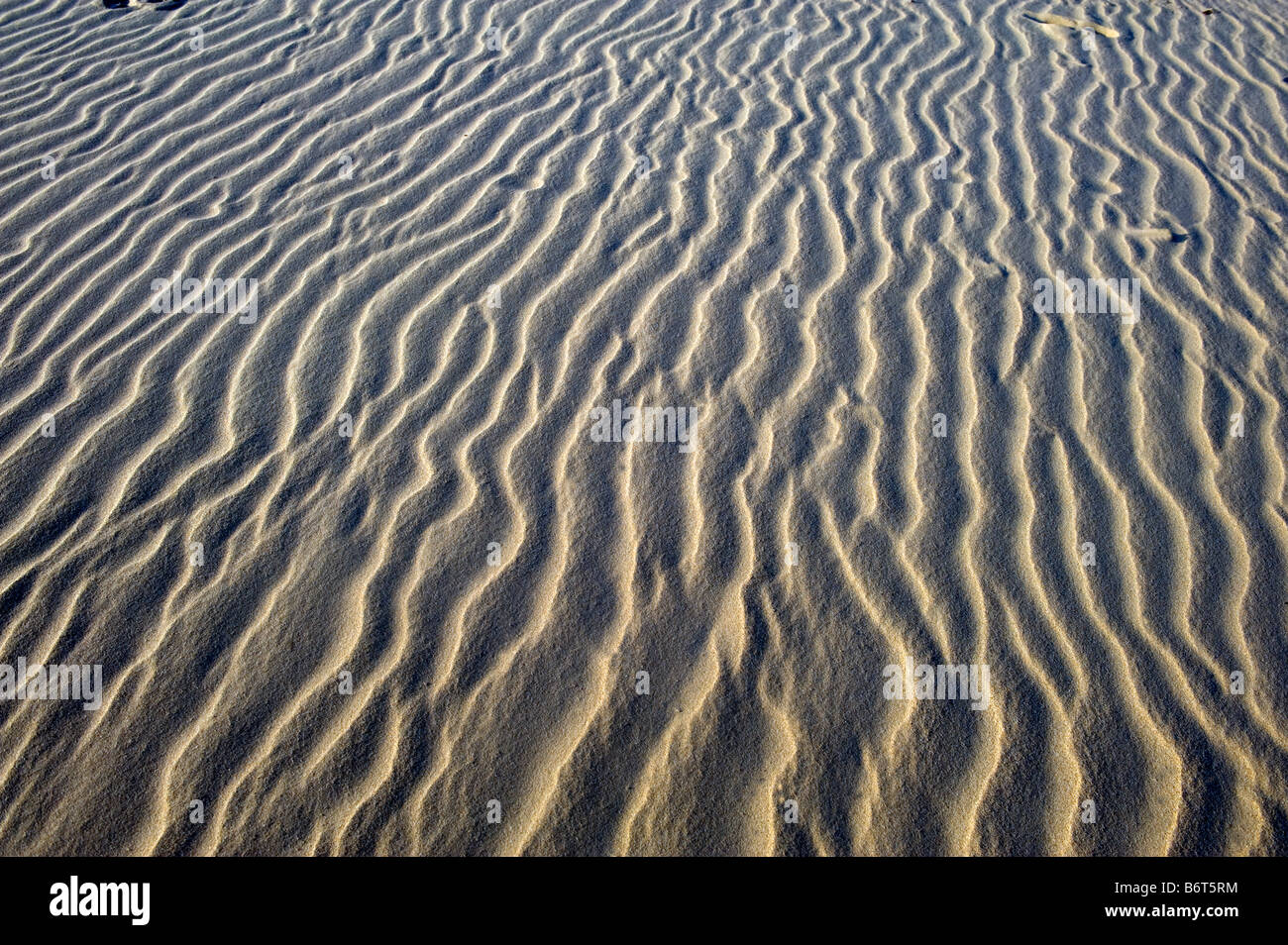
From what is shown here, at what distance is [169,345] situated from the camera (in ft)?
12.5

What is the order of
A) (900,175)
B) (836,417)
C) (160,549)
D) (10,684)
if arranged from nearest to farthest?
(10,684) → (160,549) → (836,417) → (900,175)

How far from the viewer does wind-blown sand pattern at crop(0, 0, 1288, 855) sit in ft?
8.30

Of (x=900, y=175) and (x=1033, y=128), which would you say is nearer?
(x=900, y=175)

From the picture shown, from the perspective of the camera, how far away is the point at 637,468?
337 centimetres

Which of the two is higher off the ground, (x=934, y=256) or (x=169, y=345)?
(x=169, y=345)

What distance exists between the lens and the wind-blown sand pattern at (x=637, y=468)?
99.7 inches

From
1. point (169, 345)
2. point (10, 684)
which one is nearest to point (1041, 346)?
point (169, 345)

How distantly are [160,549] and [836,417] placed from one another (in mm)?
2660

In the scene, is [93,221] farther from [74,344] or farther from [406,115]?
[406,115]

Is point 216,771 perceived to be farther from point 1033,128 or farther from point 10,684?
point 1033,128
